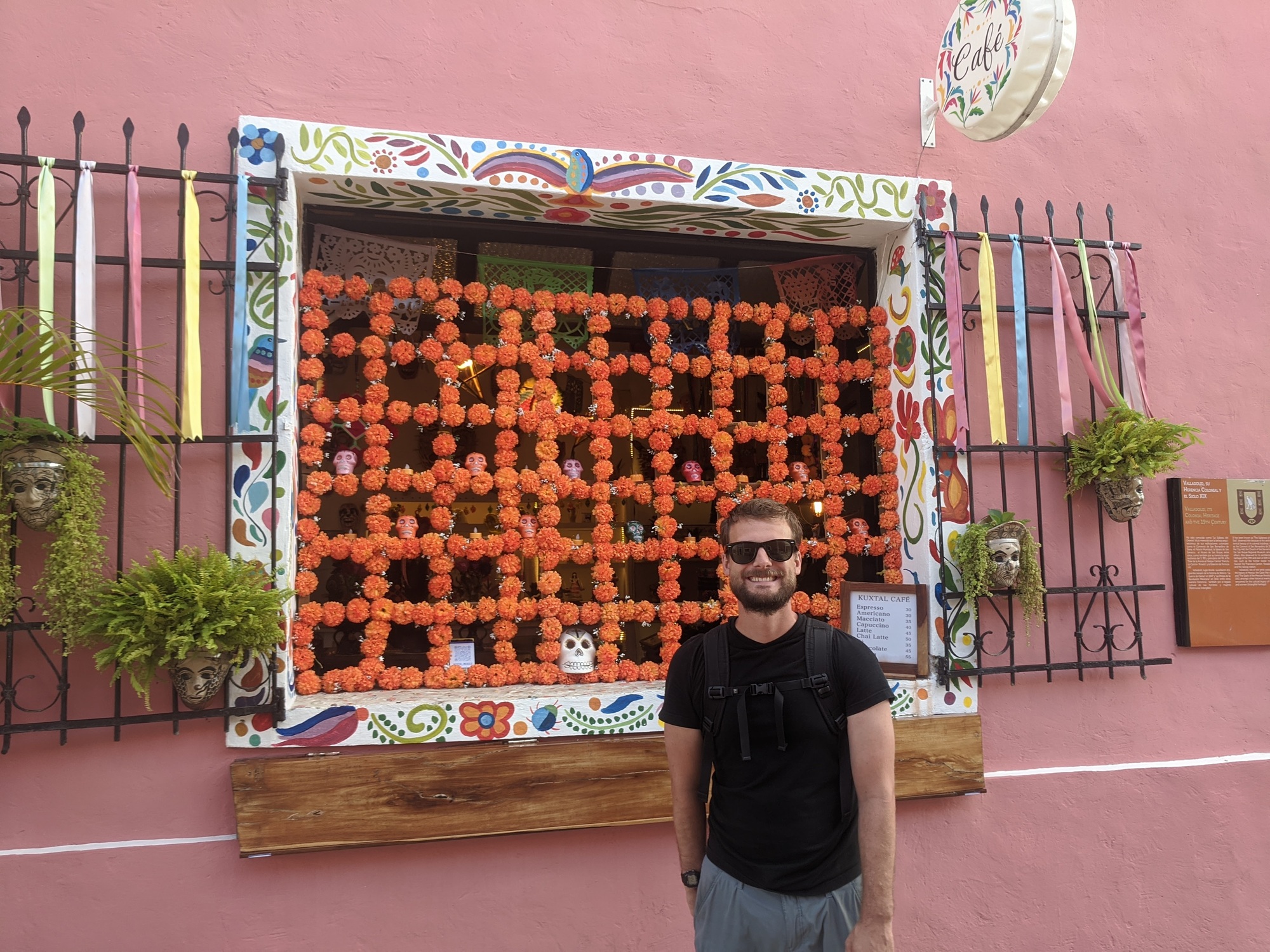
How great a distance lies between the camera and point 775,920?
216 centimetres

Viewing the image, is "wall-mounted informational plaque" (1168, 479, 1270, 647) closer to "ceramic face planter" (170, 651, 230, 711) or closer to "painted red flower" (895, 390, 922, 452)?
Result: "painted red flower" (895, 390, 922, 452)

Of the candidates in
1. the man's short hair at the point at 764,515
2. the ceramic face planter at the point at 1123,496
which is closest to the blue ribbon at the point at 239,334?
the man's short hair at the point at 764,515

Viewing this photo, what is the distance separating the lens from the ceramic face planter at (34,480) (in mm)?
2727

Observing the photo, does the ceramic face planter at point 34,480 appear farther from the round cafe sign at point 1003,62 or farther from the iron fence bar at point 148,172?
the round cafe sign at point 1003,62

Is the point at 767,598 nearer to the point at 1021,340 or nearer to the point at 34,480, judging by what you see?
the point at 1021,340

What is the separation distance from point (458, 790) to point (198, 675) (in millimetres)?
1040

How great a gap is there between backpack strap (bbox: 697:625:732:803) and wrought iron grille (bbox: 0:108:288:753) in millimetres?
1691

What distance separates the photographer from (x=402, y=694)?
3.38m

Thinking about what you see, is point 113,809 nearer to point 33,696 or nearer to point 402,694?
point 33,696

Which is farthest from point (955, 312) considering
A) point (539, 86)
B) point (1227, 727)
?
point (1227, 727)

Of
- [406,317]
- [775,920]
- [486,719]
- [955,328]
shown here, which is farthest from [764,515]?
[406,317]

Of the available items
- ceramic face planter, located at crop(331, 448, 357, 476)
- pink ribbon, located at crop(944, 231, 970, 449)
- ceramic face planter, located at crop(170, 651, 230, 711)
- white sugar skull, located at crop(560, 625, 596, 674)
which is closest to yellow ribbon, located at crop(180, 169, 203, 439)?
ceramic face planter, located at crop(331, 448, 357, 476)

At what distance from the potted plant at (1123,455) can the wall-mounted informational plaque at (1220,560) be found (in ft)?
1.13

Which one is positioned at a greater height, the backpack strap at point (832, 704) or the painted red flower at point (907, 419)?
the painted red flower at point (907, 419)
